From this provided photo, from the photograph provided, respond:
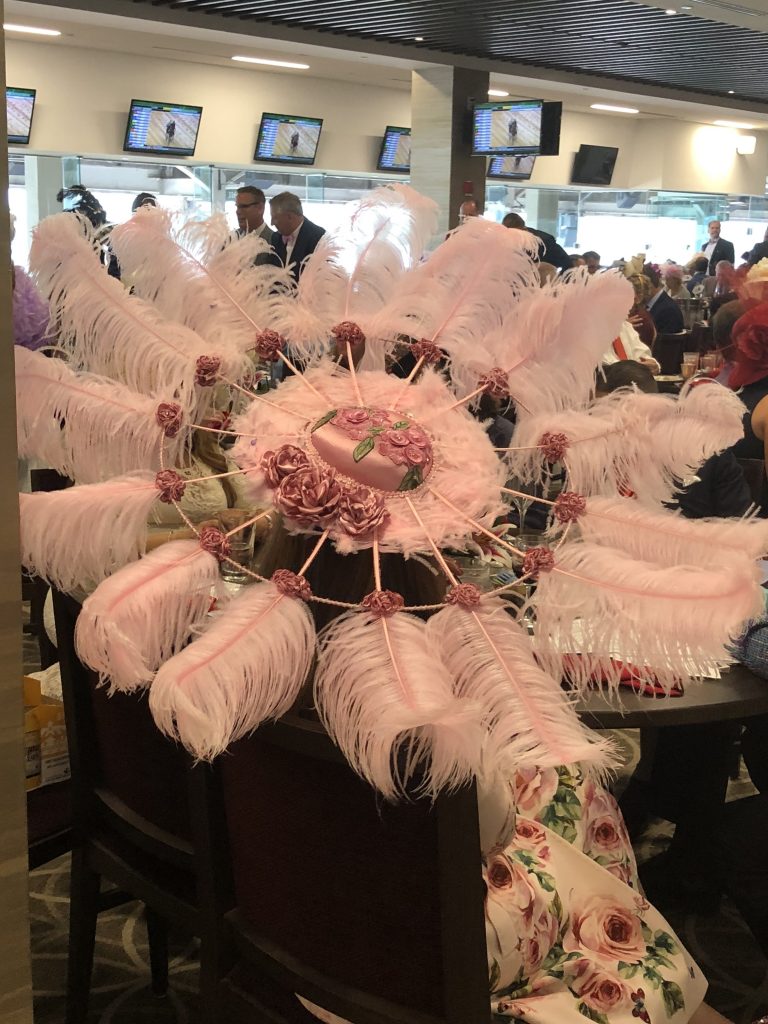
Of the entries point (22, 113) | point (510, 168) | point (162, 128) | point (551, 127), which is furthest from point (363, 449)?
point (510, 168)

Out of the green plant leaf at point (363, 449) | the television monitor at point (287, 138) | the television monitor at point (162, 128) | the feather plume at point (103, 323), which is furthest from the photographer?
the television monitor at point (287, 138)

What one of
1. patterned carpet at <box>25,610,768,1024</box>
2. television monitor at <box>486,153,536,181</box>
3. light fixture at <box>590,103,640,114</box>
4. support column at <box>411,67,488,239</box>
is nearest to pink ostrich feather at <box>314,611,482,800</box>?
patterned carpet at <box>25,610,768,1024</box>

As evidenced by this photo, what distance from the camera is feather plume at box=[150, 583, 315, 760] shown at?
117cm

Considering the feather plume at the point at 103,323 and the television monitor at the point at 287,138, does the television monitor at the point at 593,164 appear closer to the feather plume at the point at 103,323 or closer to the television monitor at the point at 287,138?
the television monitor at the point at 287,138

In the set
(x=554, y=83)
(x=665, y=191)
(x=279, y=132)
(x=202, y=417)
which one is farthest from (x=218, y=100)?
(x=202, y=417)

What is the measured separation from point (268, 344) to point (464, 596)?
514 mm

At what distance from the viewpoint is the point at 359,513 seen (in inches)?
55.9

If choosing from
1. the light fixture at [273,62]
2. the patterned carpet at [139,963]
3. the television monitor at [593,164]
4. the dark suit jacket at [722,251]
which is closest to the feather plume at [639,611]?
the patterned carpet at [139,963]

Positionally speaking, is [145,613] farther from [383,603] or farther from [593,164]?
[593,164]

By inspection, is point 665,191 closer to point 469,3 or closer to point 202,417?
point 469,3

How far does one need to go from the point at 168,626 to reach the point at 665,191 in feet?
55.1

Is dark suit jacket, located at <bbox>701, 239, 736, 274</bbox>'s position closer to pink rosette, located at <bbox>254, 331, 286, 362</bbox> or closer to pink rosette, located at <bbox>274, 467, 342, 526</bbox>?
pink rosette, located at <bbox>254, 331, 286, 362</bbox>

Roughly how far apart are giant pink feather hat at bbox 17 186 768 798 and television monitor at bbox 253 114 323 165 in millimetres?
11366

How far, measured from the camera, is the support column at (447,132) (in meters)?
11.1
